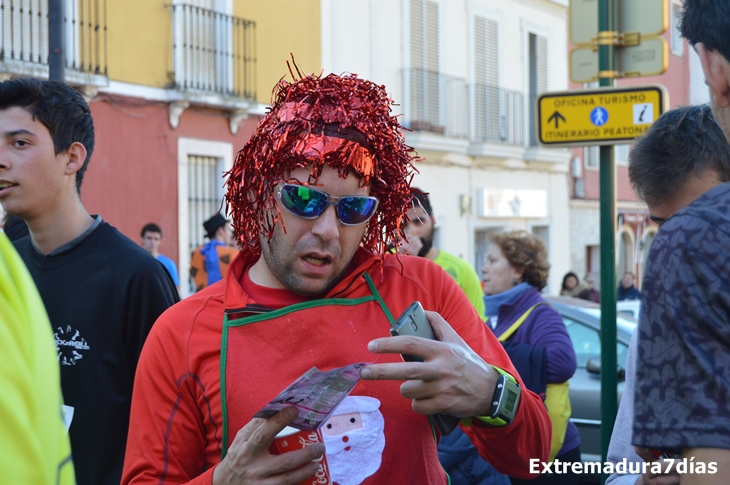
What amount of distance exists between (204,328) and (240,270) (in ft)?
0.89

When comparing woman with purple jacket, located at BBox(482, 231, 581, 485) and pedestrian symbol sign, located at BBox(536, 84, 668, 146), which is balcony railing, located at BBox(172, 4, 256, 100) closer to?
woman with purple jacket, located at BBox(482, 231, 581, 485)

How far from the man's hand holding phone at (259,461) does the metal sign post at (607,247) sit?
2.82 meters

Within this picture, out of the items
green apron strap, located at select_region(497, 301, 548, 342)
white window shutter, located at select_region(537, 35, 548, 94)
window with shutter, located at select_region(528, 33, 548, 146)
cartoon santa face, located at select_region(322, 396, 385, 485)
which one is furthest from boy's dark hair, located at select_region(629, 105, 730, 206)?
white window shutter, located at select_region(537, 35, 548, 94)

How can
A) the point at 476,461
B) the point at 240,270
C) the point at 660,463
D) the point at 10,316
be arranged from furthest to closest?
the point at 476,461, the point at 240,270, the point at 660,463, the point at 10,316

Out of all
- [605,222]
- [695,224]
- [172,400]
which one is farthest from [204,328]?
[605,222]

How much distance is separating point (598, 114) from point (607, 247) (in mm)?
738

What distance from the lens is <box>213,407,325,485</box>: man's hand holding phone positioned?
1907mm

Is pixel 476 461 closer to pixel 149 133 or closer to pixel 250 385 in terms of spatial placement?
pixel 250 385

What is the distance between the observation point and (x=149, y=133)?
43.1 ft

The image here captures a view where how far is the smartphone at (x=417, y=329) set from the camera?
188cm

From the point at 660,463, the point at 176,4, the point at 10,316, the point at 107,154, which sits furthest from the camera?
the point at 176,4

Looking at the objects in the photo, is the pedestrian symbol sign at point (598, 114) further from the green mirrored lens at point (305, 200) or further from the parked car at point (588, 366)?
the green mirrored lens at point (305, 200)

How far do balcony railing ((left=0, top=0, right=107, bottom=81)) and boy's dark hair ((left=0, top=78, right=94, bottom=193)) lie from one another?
8.64 m

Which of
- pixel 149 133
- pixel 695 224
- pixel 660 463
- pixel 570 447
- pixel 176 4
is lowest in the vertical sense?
pixel 570 447
